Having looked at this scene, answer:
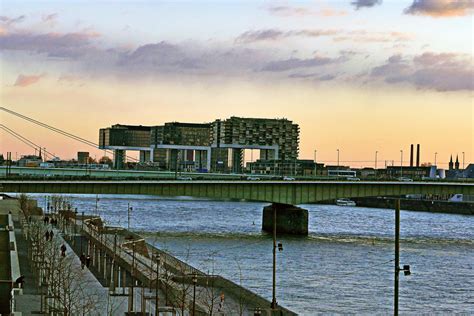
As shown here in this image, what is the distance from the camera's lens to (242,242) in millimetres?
80438

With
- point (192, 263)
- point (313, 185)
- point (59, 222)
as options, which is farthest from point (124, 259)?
point (313, 185)

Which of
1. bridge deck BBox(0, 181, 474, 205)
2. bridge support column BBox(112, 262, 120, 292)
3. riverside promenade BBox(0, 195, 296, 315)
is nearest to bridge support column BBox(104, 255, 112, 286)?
riverside promenade BBox(0, 195, 296, 315)

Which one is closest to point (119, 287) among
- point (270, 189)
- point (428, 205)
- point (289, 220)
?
point (270, 189)

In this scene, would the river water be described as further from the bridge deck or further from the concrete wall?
the concrete wall

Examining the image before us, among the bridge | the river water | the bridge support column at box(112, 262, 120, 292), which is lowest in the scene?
the river water

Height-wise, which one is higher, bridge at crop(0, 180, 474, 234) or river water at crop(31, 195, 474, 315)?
bridge at crop(0, 180, 474, 234)

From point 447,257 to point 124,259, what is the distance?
30.3m

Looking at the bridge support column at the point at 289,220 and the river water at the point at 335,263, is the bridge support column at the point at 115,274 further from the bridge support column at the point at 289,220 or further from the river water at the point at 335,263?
the bridge support column at the point at 289,220

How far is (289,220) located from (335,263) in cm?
3086

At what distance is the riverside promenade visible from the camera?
35.2 meters

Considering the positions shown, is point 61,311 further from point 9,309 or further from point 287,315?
point 287,315

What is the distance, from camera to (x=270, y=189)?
93562mm

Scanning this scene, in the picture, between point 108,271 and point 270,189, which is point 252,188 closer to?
point 270,189

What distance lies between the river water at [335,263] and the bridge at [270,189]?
3482 millimetres
